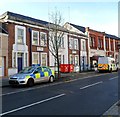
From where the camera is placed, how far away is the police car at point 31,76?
17188mm

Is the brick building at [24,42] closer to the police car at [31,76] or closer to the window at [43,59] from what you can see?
the window at [43,59]

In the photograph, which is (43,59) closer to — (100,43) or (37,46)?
(37,46)

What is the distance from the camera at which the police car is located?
17188 millimetres

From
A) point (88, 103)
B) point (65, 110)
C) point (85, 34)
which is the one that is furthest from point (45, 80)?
point (85, 34)

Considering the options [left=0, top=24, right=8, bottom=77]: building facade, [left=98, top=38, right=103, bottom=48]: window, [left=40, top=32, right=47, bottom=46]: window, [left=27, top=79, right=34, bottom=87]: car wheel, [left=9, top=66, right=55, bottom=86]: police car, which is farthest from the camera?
[left=98, top=38, right=103, bottom=48]: window

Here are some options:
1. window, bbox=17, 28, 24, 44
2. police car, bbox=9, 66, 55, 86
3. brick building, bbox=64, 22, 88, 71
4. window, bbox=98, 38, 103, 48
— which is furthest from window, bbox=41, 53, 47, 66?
window, bbox=98, 38, 103, 48

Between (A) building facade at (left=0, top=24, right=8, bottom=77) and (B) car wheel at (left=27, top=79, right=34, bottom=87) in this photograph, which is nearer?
(B) car wheel at (left=27, top=79, right=34, bottom=87)

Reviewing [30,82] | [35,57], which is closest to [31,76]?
[30,82]

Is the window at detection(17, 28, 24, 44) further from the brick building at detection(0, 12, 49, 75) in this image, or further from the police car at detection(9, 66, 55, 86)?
the police car at detection(9, 66, 55, 86)

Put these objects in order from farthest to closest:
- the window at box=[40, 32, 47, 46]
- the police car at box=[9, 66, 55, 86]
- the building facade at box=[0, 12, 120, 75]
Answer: the window at box=[40, 32, 47, 46]
the building facade at box=[0, 12, 120, 75]
the police car at box=[9, 66, 55, 86]

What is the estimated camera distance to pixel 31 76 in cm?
1772

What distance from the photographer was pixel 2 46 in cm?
2527

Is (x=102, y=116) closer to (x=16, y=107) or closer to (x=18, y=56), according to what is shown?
(x=16, y=107)

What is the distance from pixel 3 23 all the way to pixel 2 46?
2.81 metres
